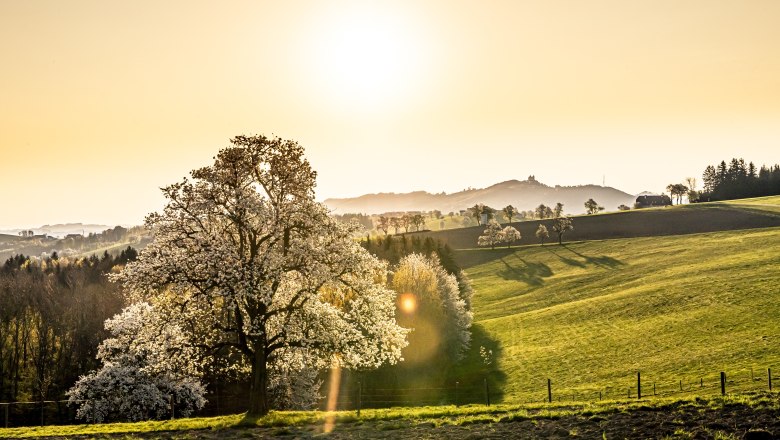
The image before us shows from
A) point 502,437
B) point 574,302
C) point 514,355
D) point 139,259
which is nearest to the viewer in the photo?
point 502,437

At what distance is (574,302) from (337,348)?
89.8 metres

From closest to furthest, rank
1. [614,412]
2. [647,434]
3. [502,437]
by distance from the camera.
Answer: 1. [647,434]
2. [502,437]
3. [614,412]

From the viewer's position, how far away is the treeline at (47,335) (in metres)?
100

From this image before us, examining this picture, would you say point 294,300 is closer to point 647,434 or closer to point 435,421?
point 435,421

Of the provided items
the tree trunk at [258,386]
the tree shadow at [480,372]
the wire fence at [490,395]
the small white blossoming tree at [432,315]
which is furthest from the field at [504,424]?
the small white blossoming tree at [432,315]

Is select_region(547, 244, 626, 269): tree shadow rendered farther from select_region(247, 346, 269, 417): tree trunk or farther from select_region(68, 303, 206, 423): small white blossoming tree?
select_region(247, 346, 269, 417): tree trunk

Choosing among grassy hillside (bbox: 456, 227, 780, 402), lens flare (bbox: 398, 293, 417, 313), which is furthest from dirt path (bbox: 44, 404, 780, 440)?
lens flare (bbox: 398, 293, 417, 313)

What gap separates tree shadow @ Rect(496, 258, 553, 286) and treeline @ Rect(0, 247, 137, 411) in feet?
306

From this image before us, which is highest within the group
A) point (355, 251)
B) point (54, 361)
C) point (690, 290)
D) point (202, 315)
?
point (355, 251)

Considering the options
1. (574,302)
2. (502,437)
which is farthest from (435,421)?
(574,302)

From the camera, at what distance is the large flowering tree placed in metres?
37.7

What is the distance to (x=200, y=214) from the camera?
127 feet

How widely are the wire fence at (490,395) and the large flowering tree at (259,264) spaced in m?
13.1

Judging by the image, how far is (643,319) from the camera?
3863 inches
